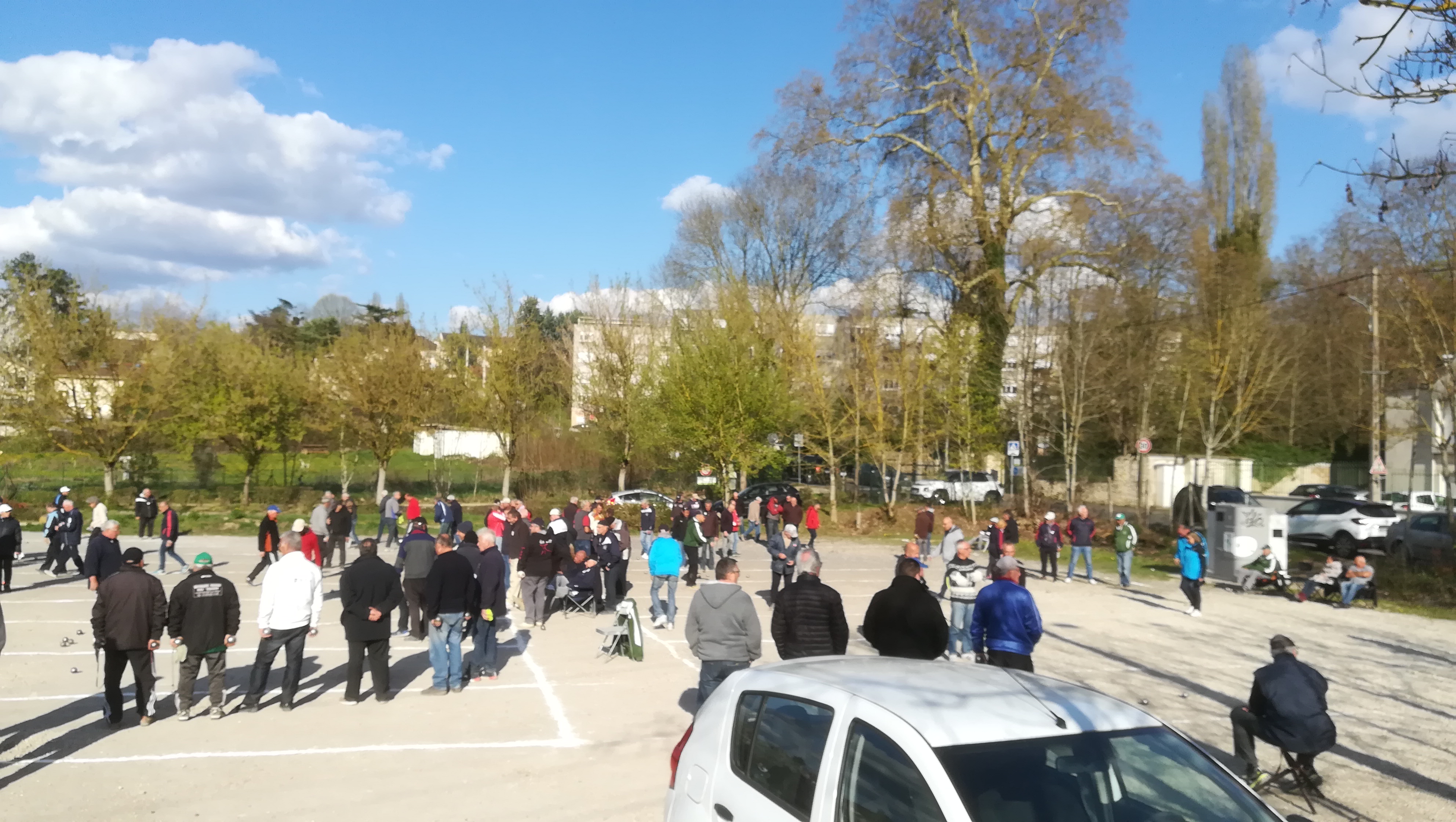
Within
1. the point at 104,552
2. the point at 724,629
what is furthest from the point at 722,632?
the point at 104,552

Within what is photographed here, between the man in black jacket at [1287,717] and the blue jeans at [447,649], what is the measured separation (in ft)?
23.2

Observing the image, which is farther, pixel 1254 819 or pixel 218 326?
pixel 218 326

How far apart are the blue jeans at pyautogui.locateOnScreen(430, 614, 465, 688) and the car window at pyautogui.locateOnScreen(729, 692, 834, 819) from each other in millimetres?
6242

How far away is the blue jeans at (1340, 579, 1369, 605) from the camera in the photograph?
18922 millimetres

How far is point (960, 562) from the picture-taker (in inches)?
495

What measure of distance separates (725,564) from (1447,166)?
19.8ft

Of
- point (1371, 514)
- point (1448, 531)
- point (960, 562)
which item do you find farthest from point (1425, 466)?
point (960, 562)

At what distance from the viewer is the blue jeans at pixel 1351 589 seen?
18.9 metres

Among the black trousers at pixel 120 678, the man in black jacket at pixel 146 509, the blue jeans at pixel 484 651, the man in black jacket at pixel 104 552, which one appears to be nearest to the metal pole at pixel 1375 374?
the blue jeans at pixel 484 651

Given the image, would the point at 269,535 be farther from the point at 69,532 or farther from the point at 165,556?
the point at 165,556

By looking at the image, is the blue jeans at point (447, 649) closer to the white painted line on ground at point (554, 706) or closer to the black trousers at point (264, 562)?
the white painted line on ground at point (554, 706)

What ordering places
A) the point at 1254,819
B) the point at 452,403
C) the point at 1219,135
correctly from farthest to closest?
the point at 1219,135 → the point at 452,403 → the point at 1254,819

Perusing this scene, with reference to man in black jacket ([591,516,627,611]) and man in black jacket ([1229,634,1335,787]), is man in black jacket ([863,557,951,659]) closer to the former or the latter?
man in black jacket ([1229,634,1335,787])

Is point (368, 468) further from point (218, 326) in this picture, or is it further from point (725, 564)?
point (725, 564)
